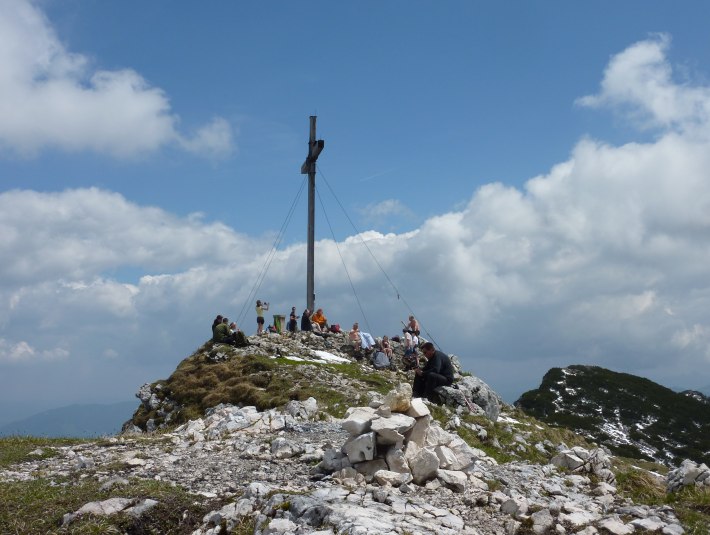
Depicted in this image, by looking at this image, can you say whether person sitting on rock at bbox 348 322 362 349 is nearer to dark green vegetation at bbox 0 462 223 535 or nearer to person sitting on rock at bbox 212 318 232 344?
person sitting on rock at bbox 212 318 232 344

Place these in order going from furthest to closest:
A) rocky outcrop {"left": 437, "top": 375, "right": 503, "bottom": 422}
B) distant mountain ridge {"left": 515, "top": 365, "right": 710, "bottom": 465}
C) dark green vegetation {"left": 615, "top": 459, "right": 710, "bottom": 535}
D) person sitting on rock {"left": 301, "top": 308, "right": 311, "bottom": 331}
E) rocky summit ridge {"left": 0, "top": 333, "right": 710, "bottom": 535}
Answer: distant mountain ridge {"left": 515, "top": 365, "right": 710, "bottom": 465} → person sitting on rock {"left": 301, "top": 308, "right": 311, "bottom": 331} → rocky outcrop {"left": 437, "top": 375, "right": 503, "bottom": 422} → dark green vegetation {"left": 615, "top": 459, "right": 710, "bottom": 535} → rocky summit ridge {"left": 0, "top": 333, "right": 710, "bottom": 535}

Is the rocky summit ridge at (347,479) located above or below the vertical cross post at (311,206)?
below

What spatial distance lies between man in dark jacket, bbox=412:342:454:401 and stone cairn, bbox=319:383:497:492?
7.98 metres

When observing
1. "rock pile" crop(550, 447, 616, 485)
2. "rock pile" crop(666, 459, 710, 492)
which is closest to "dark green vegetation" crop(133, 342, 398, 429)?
"rock pile" crop(550, 447, 616, 485)

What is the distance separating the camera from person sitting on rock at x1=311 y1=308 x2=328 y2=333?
36.9 m

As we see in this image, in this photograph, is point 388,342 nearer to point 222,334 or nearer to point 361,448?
point 222,334

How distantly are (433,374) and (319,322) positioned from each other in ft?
56.1

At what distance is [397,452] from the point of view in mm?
11742

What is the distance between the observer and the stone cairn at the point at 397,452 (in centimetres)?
1157

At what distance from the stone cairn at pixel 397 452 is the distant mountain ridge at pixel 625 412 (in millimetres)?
59020

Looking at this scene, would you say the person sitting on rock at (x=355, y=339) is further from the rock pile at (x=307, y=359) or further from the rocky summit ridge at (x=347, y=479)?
the rocky summit ridge at (x=347, y=479)

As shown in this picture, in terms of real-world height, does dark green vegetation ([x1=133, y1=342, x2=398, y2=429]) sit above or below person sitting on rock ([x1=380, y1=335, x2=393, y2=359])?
below

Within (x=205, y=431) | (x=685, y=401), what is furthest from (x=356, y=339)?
(x=685, y=401)

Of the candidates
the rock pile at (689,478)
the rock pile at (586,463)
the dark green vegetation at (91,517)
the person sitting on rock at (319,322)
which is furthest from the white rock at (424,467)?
the person sitting on rock at (319,322)
